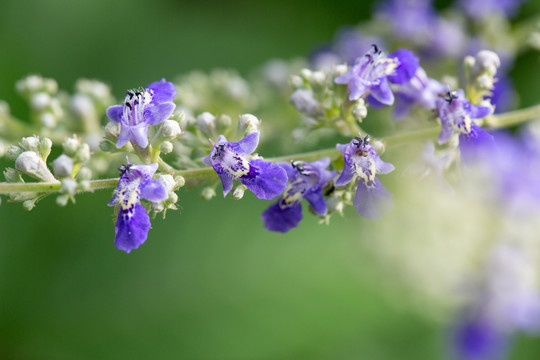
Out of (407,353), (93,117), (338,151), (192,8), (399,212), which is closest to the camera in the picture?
(338,151)

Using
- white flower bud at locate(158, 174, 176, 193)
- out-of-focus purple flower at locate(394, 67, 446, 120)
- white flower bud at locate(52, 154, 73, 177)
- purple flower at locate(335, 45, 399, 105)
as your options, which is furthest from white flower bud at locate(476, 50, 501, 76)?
white flower bud at locate(52, 154, 73, 177)

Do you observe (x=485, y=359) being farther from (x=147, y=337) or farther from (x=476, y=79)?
(x=476, y=79)

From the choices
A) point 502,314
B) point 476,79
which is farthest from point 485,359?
point 476,79

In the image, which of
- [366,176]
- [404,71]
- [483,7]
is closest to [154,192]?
[366,176]

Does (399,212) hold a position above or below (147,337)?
above

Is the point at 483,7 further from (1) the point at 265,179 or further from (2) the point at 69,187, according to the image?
(2) the point at 69,187

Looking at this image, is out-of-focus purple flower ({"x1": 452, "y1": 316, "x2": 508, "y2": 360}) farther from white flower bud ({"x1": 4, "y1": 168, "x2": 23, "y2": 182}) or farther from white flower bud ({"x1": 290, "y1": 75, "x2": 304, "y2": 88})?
white flower bud ({"x1": 4, "y1": 168, "x2": 23, "y2": 182})

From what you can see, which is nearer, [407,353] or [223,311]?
[223,311]

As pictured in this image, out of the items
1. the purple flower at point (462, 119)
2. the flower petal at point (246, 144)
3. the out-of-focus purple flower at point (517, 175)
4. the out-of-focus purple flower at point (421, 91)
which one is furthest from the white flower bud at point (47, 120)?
the out-of-focus purple flower at point (517, 175)
